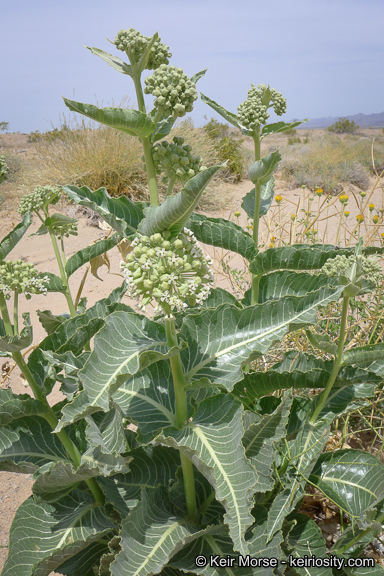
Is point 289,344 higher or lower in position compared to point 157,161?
lower

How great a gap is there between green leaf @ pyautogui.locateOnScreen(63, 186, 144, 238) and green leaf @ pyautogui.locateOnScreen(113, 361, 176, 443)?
0.53 meters

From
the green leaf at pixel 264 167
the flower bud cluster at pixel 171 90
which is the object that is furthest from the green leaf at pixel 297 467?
the flower bud cluster at pixel 171 90

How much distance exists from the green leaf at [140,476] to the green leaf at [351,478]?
1.97ft

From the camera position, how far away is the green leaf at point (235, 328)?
137 cm

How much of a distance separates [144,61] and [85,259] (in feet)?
3.55

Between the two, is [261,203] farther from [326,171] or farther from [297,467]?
[326,171]

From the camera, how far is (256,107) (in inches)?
74.4

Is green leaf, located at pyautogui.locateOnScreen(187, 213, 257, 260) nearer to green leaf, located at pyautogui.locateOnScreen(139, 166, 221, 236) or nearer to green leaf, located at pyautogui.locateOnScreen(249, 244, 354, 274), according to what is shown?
green leaf, located at pyautogui.locateOnScreen(249, 244, 354, 274)

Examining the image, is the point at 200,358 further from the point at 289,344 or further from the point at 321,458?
the point at 289,344

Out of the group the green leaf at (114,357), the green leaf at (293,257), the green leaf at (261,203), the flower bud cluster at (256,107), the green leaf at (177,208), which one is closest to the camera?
the green leaf at (177,208)

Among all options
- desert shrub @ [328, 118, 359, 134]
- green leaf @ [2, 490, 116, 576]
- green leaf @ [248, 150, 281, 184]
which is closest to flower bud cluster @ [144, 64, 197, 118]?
green leaf @ [248, 150, 281, 184]

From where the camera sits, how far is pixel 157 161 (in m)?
1.29

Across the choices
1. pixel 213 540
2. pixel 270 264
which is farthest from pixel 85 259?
pixel 213 540

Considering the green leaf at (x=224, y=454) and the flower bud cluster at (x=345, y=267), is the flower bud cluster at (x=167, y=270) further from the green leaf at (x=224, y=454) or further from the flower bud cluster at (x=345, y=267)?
the flower bud cluster at (x=345, y=267)
